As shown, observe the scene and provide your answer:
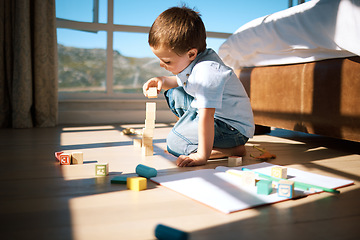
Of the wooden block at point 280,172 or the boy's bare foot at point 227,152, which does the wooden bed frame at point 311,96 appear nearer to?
the boy's bare foot at point 227,152

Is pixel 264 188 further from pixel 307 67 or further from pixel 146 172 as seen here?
pixel 307 67

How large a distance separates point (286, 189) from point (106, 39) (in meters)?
2.22

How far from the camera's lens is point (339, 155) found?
1.45 meters

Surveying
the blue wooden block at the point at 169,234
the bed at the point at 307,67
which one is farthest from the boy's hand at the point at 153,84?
the blue wooden block at the point at 169,234

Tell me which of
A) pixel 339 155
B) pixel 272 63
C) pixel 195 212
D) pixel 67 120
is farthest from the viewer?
pixel 67 120

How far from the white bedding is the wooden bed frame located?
0.16 ft

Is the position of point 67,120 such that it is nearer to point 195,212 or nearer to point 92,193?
point 92,193

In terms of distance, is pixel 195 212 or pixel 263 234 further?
pixel 195 212

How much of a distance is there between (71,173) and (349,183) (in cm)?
83

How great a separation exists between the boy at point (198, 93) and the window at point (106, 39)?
116 cm

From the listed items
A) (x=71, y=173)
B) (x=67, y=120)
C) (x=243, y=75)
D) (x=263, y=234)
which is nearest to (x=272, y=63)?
(x=243, y=75)

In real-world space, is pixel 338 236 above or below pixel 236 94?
below

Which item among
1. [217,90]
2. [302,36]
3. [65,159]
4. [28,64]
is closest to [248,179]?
[217,90]

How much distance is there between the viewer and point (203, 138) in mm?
1174
